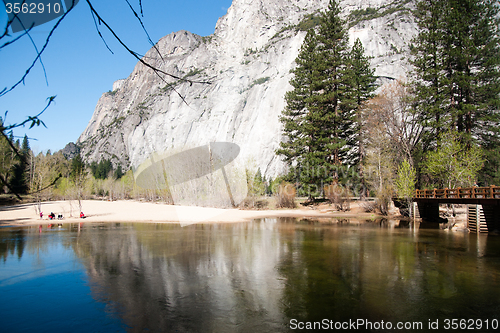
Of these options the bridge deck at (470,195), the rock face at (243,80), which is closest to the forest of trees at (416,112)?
the bridge deck at (470,195)

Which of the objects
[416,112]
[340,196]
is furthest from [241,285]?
[416,112]

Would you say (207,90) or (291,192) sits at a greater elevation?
(207,90)

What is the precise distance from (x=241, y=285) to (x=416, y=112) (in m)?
32.9

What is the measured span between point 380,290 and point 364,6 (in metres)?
119

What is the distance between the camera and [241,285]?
31.5 ft

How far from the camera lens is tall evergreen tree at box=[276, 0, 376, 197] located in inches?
1608

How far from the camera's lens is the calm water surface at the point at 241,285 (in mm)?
7145

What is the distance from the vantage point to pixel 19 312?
7594mm

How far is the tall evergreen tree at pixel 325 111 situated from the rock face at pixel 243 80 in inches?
407

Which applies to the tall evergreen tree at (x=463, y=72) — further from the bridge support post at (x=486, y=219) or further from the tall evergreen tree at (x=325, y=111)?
the bridge support post at (x=486, y=219)

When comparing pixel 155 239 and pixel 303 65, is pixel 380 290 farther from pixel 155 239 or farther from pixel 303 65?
pixel 303 65

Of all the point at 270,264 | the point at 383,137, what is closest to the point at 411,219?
the point at 383,137

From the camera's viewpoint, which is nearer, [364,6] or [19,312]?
[19,312]

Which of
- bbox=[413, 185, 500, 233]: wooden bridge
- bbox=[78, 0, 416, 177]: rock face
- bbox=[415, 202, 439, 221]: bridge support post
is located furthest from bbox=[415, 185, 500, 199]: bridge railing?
bbox=[78, 0, 416, 177]: rock face
